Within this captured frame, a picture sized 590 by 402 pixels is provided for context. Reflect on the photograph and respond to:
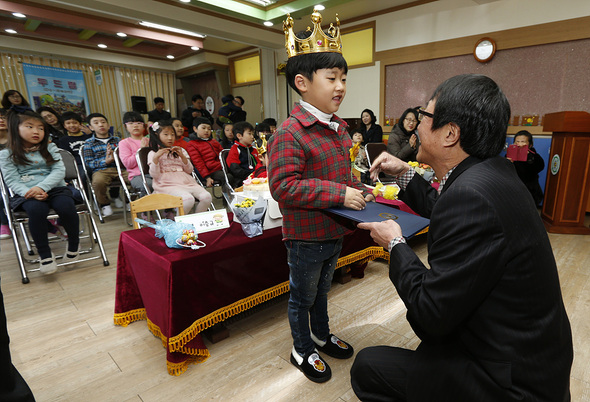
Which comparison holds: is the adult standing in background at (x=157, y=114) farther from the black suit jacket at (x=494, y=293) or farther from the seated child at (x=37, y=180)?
the black suit jacket at (x=494, y=293)

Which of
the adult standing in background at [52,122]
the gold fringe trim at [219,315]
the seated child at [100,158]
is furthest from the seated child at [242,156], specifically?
the adult standing in background at [52,122]

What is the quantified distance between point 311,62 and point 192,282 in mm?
1116

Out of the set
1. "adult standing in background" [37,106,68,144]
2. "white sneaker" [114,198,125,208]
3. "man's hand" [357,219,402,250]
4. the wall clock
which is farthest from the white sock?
the wall clock

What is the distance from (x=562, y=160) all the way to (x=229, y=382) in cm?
396

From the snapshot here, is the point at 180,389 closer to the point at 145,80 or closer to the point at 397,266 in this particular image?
the point at 397,266

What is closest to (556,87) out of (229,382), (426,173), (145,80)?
(426,173)

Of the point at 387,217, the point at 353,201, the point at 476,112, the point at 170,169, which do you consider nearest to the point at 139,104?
the point at 170,169

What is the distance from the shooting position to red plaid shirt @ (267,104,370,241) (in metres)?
1.16

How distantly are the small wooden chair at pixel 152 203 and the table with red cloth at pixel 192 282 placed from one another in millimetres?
180

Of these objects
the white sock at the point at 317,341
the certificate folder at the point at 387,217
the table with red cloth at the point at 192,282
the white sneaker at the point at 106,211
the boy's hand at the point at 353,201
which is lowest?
the white sock at the point at 317,341

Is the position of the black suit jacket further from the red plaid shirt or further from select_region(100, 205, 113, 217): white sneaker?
select_region(100, 205, 113, 217): white sneaker

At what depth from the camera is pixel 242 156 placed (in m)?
4.10

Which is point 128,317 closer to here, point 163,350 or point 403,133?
point 163,350

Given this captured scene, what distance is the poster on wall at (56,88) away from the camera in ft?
24.8
